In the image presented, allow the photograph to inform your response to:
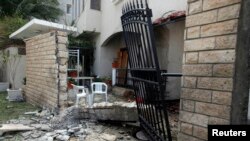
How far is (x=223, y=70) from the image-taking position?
1593mm

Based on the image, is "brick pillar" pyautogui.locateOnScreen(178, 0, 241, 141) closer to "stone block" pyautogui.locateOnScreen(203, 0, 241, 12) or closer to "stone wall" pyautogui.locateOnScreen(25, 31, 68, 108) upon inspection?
"stone block" pyautogui.locateOnScreen(203, 0, 241, 12)

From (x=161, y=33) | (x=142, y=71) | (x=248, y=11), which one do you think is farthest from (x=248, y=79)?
(x=161, y=33)

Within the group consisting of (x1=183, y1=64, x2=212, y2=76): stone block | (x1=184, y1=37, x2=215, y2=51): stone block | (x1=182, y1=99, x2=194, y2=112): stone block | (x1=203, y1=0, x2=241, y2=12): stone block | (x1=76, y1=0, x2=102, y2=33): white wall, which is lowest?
(x1=182, y1=99, x2=194, y2=112): stone block

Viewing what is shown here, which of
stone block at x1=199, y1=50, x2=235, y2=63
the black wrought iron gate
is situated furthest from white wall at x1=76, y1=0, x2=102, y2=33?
stone block at x1=199, y1=50, x2=235, y2=63

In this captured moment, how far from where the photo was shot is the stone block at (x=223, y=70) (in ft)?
5.08

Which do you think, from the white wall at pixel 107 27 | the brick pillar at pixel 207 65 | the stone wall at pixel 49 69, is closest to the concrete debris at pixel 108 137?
the brick pillar at pixel 207 65

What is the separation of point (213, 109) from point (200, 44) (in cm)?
51

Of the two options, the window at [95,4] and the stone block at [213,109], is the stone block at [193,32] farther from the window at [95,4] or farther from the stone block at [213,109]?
the window at [95,4]

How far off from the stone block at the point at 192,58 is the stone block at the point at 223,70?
0.65 ft

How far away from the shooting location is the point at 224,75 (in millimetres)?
1586

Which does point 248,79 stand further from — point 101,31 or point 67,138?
point 101,31

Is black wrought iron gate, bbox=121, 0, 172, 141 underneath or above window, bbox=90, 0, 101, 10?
underneath

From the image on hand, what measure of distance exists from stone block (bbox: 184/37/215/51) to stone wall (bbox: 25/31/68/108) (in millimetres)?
4101

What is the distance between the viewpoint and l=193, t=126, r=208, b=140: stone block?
1721 millimetres
